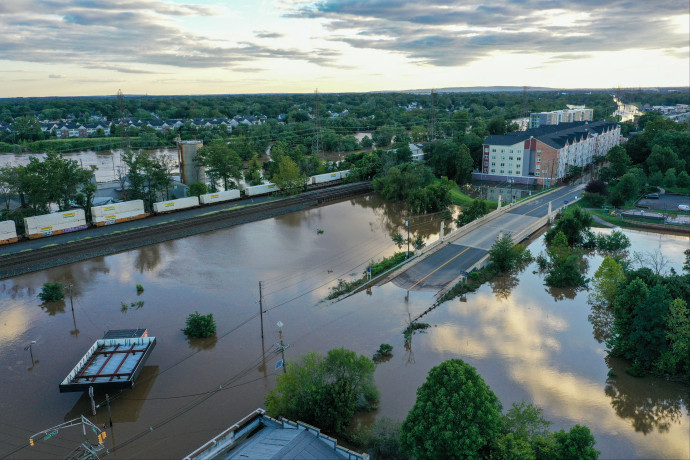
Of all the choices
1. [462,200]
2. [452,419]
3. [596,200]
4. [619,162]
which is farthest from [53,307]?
[619,162]

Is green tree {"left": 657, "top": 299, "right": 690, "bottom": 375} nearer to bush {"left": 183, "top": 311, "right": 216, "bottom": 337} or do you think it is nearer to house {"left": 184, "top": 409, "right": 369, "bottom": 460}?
house {"left": 184, "top": 409, "right": 369, "bottom": 460}

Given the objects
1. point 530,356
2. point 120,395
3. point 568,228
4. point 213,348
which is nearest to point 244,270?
point 213,348

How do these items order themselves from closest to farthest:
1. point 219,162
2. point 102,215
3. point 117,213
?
1. point 102,215
2. point 117,213
3. point 219,162

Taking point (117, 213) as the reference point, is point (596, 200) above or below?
below

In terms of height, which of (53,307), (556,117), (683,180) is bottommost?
(53,307)

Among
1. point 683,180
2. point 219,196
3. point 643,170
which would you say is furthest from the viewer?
point 643,170

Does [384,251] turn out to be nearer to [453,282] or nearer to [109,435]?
[453,282]

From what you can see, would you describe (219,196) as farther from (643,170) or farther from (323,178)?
(643,170)
